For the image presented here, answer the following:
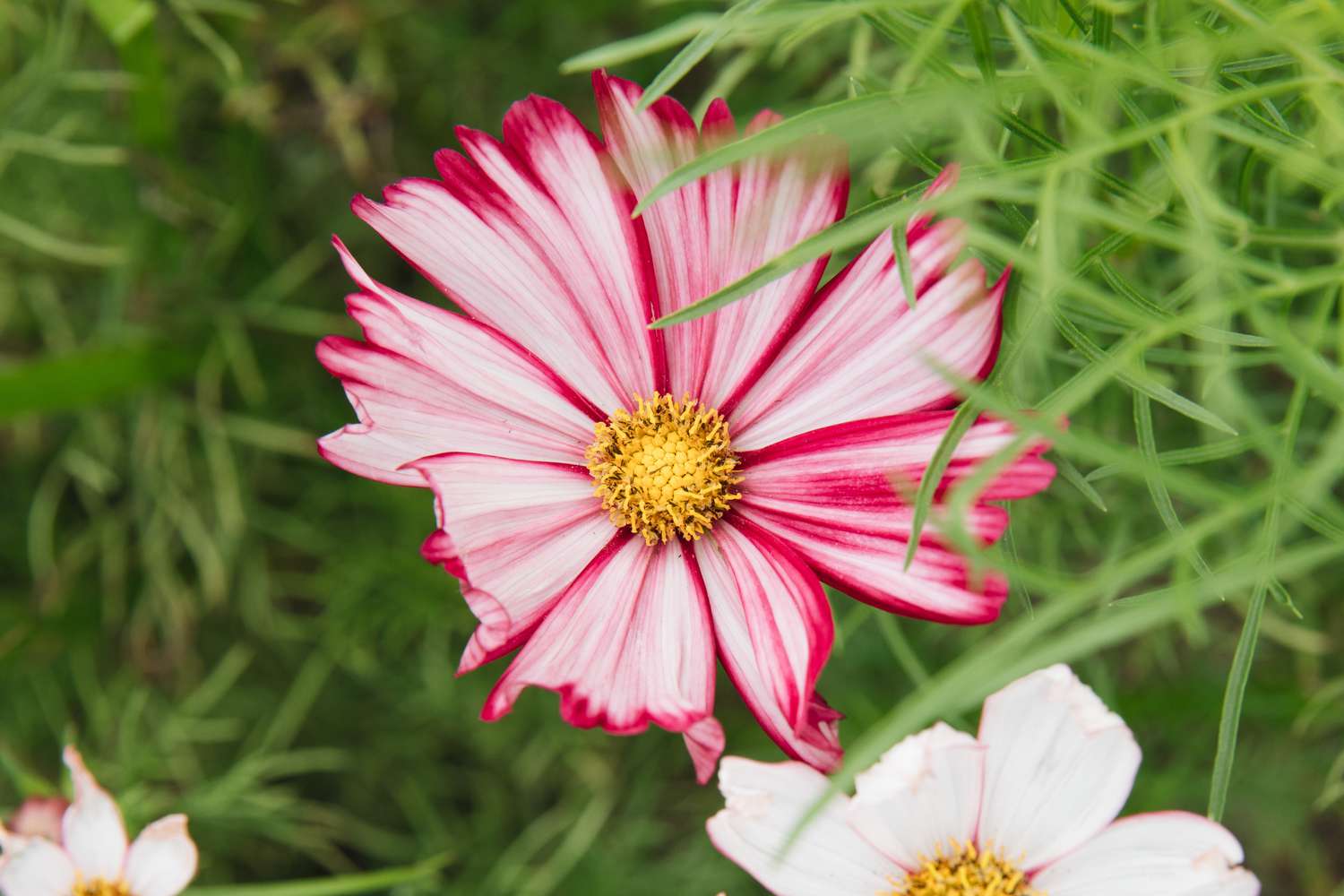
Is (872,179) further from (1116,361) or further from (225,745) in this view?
(225,745)

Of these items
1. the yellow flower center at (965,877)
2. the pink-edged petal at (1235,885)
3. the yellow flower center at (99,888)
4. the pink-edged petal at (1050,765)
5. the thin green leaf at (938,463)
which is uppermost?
the thin green leaf at (938,463)

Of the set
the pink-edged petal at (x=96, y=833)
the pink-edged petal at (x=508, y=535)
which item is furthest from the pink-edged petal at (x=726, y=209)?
the pink-edged petal at (x=96, y=833)

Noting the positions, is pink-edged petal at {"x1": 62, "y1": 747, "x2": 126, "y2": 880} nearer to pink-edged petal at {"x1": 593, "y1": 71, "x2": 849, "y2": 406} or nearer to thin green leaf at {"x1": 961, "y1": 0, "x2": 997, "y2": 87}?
pink-edged petal at {"x1": 593, "y1": 71, "x2": 849, "y2": 406}

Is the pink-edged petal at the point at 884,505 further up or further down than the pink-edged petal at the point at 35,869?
further up

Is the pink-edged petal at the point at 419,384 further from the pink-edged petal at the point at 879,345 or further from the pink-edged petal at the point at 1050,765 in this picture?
the pink-edged petal at the point at 1050,765

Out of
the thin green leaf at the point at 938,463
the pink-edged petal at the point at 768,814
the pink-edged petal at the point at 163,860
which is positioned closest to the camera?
the thin green leaf at the point at 938,463

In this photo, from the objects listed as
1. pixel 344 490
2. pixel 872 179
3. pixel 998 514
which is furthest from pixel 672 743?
pixel 998 514
